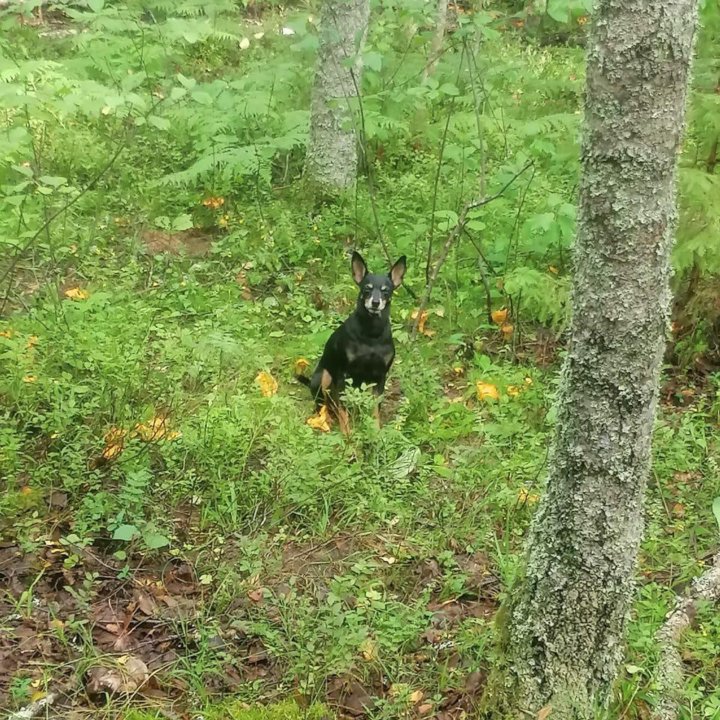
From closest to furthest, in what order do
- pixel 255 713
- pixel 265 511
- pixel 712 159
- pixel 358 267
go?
pixel 255 713 < pixel 265 511 < pixel 358 267 < pixel 712 159

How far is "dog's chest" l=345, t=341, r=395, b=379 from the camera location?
5695 mm

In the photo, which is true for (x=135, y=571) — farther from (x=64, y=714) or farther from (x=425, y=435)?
(x=425, y=435)

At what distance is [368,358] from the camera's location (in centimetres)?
573

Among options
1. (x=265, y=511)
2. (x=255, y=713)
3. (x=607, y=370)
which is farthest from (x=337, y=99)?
(x=255, y=713)

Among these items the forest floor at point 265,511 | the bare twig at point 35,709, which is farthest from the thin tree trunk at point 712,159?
the bare twig at point 35,709

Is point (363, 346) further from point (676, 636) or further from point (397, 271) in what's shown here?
point (676, 636)

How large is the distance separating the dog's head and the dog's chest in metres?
0.25

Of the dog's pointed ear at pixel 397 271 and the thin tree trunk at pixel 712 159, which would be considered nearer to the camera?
the dog's pointed ear at pixel 397 271

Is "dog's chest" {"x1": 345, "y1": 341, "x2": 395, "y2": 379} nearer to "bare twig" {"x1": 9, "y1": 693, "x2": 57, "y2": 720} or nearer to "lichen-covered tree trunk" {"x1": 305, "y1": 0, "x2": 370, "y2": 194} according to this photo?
"lichen-covered tree trunk" {"x1": 305, "y1": 0, "x2": 370, "y2": 194}

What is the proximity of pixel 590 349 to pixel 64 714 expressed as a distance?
2.56 m

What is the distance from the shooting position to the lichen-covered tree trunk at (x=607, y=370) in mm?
2531

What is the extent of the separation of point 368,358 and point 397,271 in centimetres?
74

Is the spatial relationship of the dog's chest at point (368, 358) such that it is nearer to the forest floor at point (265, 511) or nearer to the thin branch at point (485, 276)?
the forest floor at point (265, 511)

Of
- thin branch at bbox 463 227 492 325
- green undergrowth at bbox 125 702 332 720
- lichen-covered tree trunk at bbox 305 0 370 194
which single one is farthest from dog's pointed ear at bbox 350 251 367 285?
green undergrowth at bbox 125 702 332 720
